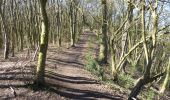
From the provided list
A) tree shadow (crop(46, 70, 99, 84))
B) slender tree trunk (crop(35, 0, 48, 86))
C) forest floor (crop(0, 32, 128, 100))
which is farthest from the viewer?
tree shadow (crop(46, 70, 99, 84))

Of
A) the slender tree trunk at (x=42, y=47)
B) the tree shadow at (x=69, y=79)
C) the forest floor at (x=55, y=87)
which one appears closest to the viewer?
the forest floor at (x=55, y=87)

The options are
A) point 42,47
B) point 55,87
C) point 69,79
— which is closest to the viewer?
point 42,47

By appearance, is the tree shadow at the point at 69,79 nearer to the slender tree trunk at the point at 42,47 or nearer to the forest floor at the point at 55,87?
the forest floor at the point at 55,87

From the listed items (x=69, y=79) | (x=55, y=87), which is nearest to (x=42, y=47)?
(x=55, y=87)

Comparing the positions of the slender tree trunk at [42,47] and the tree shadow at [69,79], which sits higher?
the slender tree trunk at [42,47]

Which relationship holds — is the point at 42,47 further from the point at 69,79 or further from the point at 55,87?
the point at 69,79

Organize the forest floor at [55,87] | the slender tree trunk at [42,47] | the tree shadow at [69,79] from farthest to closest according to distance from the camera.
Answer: the tree shadow at [69,79] → the slender tree trunk at [42,47] → the forest floor at [55,87]

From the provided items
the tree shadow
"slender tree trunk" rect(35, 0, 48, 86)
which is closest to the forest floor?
the tree shadow

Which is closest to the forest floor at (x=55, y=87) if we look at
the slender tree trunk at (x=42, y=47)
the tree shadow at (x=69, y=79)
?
the tree shadow at (x=69, y=79)

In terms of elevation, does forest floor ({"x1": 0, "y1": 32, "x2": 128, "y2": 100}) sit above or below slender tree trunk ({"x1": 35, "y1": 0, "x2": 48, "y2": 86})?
below

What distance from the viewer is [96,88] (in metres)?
17.3

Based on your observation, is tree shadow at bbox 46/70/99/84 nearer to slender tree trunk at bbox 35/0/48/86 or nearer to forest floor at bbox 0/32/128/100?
forest floor at bbox 0/32/128/100

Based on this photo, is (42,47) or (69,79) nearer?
(42,47)

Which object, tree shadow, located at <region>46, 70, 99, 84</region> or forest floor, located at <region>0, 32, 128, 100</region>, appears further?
tree shadow, located at <region>46, 70, 99, 84</region>
